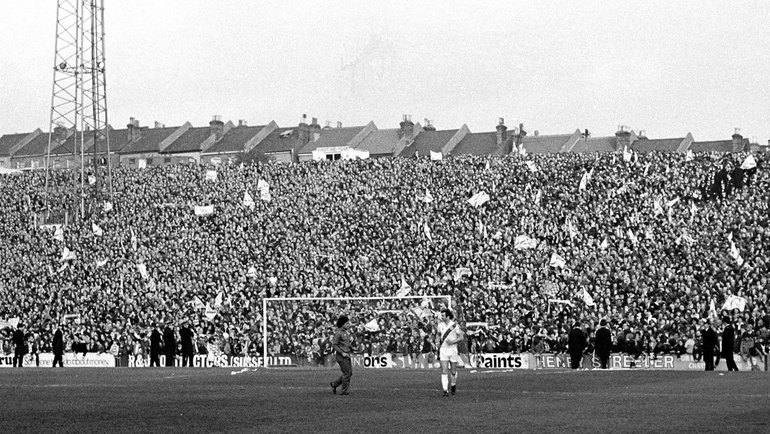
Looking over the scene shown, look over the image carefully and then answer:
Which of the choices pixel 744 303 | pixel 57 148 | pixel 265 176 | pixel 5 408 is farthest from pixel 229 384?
pixel 57 148

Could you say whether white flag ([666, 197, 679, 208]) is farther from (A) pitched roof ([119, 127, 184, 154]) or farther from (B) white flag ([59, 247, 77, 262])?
(A) pitched roof ([119, 127, 184, 154])

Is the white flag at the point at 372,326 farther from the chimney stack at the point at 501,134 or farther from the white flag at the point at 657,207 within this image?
the chimney stack at the point at 501,134

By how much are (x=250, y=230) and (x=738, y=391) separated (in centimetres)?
4429

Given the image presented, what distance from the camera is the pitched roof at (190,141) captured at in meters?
134

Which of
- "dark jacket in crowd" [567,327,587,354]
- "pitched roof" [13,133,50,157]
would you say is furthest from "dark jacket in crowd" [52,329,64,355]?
"pitched roof" [13,133,50,157]

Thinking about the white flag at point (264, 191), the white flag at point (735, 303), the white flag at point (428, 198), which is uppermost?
the white flag at point (264, 191)

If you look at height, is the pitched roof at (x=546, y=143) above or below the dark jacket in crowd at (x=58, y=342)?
above

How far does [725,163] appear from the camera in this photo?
61406mm

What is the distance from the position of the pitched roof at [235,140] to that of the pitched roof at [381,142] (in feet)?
43.9

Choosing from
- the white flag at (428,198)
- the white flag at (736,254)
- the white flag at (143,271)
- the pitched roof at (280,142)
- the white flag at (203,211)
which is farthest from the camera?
the pitched roof at (280,142)

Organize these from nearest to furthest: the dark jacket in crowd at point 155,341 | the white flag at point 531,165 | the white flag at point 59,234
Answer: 1. the dark jacket in crowd at point 155,341
2. the white flag at point 531,165
3. the white flag at point 59,234

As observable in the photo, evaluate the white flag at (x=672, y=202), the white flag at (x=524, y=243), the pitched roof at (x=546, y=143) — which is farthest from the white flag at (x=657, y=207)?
the pitched roof at (x=546, y=143)

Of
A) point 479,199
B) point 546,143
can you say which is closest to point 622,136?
point 546,143

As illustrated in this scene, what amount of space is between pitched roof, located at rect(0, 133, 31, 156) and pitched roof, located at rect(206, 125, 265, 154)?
3134 cm
